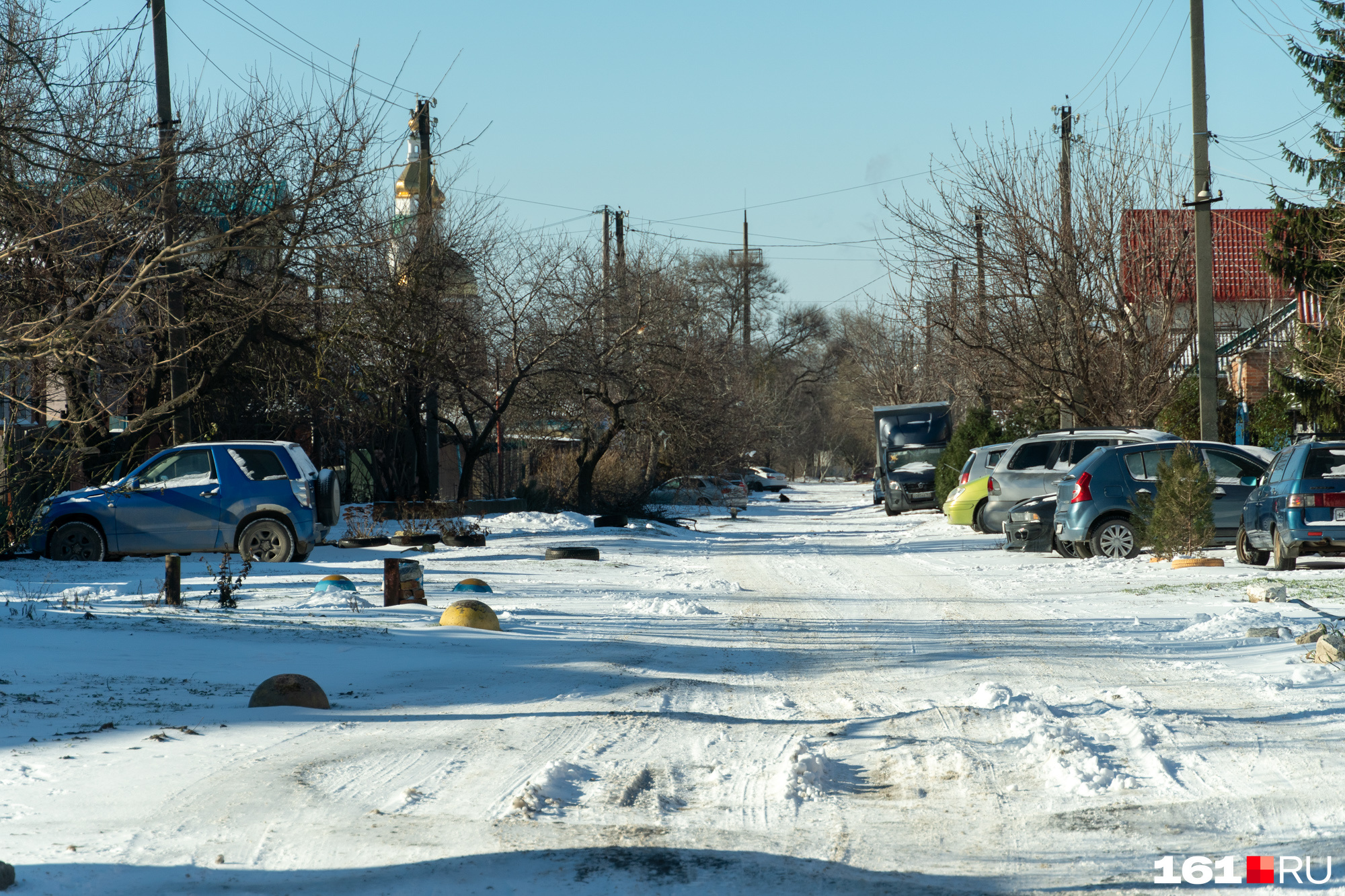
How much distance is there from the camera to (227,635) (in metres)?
9.77

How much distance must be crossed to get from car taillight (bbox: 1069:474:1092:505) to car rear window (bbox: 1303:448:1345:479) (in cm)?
384

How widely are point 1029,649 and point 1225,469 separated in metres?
10.3

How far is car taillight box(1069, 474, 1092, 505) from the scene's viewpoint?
18031 mm

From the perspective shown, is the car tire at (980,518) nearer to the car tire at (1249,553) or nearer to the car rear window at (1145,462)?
the car rear window at (1145,462)

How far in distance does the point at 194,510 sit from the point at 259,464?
1.09 m

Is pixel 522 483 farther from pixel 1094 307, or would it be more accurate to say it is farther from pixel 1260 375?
pixel 1260 375

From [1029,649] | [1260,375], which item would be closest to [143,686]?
[1029,649]

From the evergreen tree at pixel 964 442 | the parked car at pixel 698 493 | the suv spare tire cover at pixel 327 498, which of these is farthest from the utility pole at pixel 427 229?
the evergreen tree at pixel 964 442

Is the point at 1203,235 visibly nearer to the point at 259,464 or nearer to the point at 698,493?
the point at 259,464

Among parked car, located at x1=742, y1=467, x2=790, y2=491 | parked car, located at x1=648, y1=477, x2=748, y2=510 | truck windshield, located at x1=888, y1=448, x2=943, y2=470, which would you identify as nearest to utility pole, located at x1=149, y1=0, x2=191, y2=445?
parked car, located at x1=648, y1=477, x2=748, y2=510

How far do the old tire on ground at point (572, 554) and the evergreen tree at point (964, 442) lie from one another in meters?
18.9

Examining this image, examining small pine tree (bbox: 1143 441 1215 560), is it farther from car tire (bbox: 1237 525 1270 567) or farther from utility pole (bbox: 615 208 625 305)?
utility pole (bbox: 615 208 625 305)

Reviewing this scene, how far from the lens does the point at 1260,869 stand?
433 cm

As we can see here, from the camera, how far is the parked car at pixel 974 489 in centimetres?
2523
